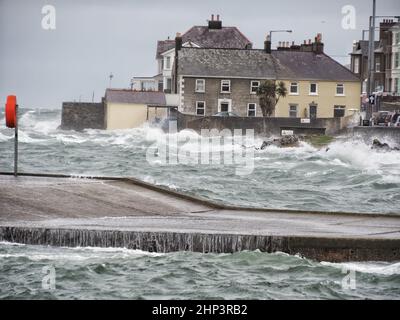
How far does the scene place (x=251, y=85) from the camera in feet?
272

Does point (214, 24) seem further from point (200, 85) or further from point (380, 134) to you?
point (380, 134)

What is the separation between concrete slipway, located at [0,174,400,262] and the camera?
15203 mm

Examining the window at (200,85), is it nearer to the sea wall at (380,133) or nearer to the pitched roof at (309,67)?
the pitched roof at (309,67)

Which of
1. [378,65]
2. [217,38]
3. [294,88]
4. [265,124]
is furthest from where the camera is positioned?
[217,38]

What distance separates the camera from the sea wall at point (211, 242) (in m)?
15.1

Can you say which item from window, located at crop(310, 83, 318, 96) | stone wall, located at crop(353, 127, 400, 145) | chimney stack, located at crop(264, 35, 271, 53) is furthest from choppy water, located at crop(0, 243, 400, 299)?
chimney stack, located at crop(264, 35, 271, 53)

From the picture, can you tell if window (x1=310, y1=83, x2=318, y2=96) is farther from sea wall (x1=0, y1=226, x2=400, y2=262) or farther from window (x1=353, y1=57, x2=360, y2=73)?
sea wall (x1=0, y1=226, x2=400, y2=262)

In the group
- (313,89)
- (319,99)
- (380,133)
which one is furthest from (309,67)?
(380,133)

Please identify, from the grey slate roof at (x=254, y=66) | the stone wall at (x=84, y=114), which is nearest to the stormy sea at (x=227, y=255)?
the grey slate roof at (x=254, y=66)

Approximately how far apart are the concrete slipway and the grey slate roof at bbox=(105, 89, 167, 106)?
64.7 meters

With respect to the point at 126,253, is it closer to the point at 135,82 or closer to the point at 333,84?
the point at 333,84

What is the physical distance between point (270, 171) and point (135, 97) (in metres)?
47.1

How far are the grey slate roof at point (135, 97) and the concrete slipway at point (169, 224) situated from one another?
2546 inches
